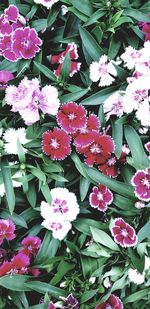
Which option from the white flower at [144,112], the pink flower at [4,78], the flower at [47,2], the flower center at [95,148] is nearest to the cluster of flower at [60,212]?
the flower center at [95,148]

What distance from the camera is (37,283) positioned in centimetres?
231

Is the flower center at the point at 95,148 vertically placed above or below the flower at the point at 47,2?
below

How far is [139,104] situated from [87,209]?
0.55 m

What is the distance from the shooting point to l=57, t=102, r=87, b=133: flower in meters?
2.29

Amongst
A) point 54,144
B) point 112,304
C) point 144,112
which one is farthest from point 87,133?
point 112,304

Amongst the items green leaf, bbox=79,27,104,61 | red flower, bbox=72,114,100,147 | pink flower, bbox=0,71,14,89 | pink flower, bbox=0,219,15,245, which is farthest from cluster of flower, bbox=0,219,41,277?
green leaf, bbox=79,27,104,61

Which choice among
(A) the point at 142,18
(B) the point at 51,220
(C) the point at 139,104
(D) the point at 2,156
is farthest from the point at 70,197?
(A) the point at 142,18

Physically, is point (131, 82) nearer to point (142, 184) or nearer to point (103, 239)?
point (142, 184)

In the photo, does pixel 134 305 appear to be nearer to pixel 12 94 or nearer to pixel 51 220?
pixel 51 220

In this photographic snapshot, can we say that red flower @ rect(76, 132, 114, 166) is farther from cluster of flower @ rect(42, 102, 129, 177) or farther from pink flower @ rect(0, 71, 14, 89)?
pink flower @ rect(0, 71, 14, 89)

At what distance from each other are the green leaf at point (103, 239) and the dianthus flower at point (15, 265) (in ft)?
1.00

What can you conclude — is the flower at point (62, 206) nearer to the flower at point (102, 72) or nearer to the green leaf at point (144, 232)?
the green leaf at point (144, 232)

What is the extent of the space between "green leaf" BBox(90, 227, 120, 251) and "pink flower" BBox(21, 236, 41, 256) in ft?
0.85

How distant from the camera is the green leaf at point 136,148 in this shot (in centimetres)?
238
